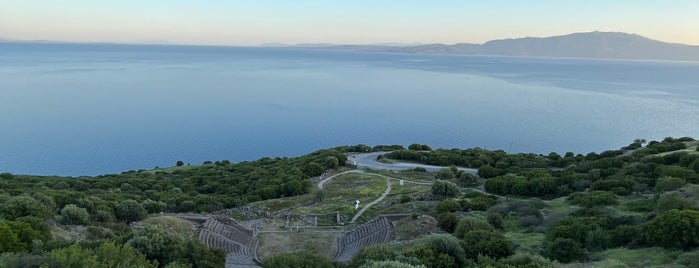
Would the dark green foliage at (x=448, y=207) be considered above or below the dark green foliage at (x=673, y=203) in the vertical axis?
below

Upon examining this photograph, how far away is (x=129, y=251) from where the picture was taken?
15.6 metres

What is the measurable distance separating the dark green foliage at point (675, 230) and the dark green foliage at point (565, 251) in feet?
8.82

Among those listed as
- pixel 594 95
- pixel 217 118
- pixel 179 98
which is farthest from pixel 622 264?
pixel 594 95

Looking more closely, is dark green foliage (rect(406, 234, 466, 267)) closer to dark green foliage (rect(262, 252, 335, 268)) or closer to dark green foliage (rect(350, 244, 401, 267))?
dark green foliage (rect(350, 244, 401, 267))

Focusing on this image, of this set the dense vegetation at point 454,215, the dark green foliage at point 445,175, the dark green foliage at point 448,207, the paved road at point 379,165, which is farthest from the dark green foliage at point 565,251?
the paved road at point 379,165

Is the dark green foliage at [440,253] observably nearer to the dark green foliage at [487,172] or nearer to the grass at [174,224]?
the grass at [174,224]

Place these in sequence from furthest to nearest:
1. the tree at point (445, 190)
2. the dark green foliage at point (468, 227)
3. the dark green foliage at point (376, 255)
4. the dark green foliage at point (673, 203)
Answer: the tree at point (445, 190), the dark green foliage at point (468, 227), the dark green foliage at point (673, 203), the dark green foliage at point (376, 255)

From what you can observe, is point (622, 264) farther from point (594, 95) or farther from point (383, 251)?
point (594, 95)

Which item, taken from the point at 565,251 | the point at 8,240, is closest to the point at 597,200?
the point at 565,251

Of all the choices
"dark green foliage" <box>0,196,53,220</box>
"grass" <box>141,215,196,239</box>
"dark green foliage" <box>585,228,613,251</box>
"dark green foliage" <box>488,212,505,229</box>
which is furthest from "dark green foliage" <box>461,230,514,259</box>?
"dark green foliage" <box>0,196,53,220</box>

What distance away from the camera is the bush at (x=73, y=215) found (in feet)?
77.6

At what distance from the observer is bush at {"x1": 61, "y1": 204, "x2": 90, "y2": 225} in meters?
23.7

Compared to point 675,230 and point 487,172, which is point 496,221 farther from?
point 487,172

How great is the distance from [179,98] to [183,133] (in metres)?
37.9
